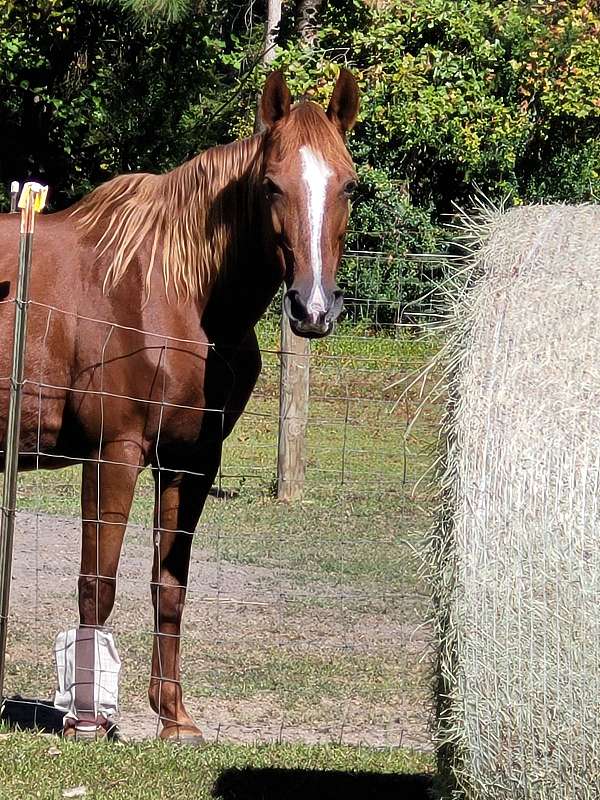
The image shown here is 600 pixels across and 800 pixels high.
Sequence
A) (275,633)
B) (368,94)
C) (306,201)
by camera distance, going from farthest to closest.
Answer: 1. (368,94)
2. (275,633)
3. (306,201)

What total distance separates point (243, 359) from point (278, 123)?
0.88m

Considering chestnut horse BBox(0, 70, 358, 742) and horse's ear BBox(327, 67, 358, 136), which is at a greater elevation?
horse's ear BBox(327, 67, 358, 136)

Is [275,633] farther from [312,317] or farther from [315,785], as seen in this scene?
[312,317]

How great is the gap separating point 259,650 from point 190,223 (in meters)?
2.29

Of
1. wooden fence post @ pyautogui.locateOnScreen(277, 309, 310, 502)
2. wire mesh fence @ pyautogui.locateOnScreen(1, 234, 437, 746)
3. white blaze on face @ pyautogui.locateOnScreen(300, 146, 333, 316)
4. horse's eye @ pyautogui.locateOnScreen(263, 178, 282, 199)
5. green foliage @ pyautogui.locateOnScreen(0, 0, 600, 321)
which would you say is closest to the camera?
white blaze on face @ pyautogui.locateOnScreen(300, 146, 333, 316)

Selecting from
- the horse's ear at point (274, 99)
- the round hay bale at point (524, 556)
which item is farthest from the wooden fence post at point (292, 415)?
the round hay bale at point (524, 556)

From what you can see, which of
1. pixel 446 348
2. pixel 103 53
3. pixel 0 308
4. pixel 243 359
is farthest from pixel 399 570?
pixel 103 53

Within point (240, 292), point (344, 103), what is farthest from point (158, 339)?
point (344, 103)

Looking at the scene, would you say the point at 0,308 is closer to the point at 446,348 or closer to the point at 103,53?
the point at 446,348

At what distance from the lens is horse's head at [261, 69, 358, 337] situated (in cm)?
375

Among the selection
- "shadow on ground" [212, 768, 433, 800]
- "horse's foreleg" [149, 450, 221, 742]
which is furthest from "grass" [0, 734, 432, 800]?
"horse's foreleg" [149, 450, 221, 742]

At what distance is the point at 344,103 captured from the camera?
4223mm

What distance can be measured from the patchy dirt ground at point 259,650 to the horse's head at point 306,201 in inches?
52.4

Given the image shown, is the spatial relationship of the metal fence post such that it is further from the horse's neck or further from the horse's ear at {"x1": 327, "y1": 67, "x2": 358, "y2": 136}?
the horse's ear at {"x1": 327, "y1": 67, "x2": 358, "y2": 136}
